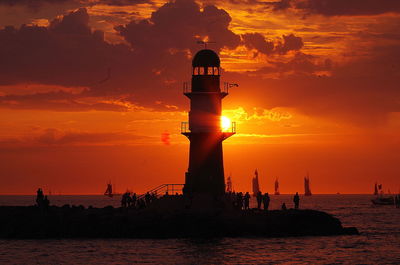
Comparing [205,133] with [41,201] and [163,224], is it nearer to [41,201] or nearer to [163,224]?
[163,224]

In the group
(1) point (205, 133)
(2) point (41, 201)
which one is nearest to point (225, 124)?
(1) point (205, 133)

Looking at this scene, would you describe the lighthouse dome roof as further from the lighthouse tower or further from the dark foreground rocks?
the dark foreground rocks

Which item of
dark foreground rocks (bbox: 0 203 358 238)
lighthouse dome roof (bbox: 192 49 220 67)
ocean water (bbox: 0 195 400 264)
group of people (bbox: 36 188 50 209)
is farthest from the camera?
group of people (bbox: 36 188 50 209)

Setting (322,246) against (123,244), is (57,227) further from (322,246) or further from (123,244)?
(322,246)

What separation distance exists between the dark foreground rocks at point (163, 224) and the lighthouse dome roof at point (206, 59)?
37.1ft

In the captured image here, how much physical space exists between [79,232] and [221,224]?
11550mm

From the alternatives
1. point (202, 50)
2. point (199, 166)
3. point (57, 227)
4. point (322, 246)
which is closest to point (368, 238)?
point (322, 246)

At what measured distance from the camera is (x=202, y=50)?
60.3m

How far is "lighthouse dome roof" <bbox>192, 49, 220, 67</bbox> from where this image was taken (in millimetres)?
59812

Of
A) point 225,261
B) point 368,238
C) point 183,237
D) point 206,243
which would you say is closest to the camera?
point 225,261

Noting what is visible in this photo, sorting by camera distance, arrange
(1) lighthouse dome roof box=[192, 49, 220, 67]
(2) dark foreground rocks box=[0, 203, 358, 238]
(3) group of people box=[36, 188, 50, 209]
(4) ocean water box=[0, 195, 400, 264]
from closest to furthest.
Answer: (4) ocean water box=[0, 195, 400, 264]
(2) dark foreground rocks box=[0, 203, 358, 238]
(1) lighthouse dome roof box=[192, 49, 220, 67]
(3) group of people box=[36, 188, 50, 209]

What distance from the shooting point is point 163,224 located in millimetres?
58625

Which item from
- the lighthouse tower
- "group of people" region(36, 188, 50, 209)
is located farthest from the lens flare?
"group of people" region(36, 188, 50, 209)

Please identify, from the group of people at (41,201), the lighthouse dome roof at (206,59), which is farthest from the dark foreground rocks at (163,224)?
the lighthouse dome roof at (206,59)
